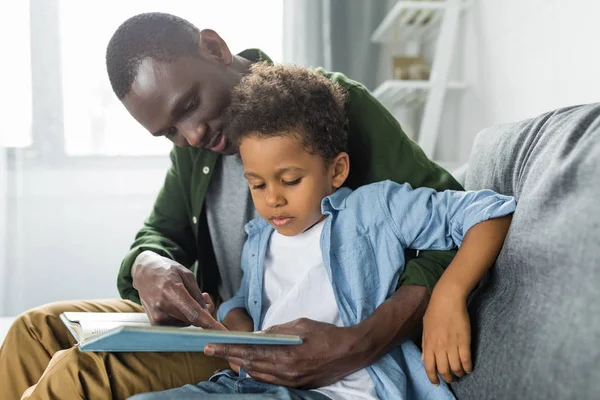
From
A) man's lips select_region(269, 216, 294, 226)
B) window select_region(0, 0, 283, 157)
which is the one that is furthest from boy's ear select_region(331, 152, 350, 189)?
window select_region(0, 0, 283, 157)

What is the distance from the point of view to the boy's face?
1103mm

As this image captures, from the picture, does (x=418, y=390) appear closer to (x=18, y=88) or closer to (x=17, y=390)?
(x=17, y=390)

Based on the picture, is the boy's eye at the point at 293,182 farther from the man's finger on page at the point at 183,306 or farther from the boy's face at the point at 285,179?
the man's finger on page at the point at 183,306

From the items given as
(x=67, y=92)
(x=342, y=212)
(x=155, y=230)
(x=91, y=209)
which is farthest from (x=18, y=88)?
(x=342, y=212)

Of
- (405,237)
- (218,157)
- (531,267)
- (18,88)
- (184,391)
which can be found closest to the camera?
(531,267)

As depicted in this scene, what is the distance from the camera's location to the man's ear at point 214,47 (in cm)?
130

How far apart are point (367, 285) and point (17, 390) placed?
2.30 ft

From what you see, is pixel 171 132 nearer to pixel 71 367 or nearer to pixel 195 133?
pixel 195 133

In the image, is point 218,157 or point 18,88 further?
point 18,88

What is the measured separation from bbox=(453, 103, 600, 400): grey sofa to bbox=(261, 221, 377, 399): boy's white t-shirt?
178 mm

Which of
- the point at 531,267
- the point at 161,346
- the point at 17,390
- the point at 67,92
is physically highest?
the point at 67,92

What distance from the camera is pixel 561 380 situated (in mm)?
615

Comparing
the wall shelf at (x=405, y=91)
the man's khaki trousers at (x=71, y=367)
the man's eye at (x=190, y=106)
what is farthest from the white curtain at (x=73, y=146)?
the man's eye at (x=190, y=106)

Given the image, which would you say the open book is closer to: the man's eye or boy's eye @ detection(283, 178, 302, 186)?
boy's eye @ detection(283, 178, 302, 186)
